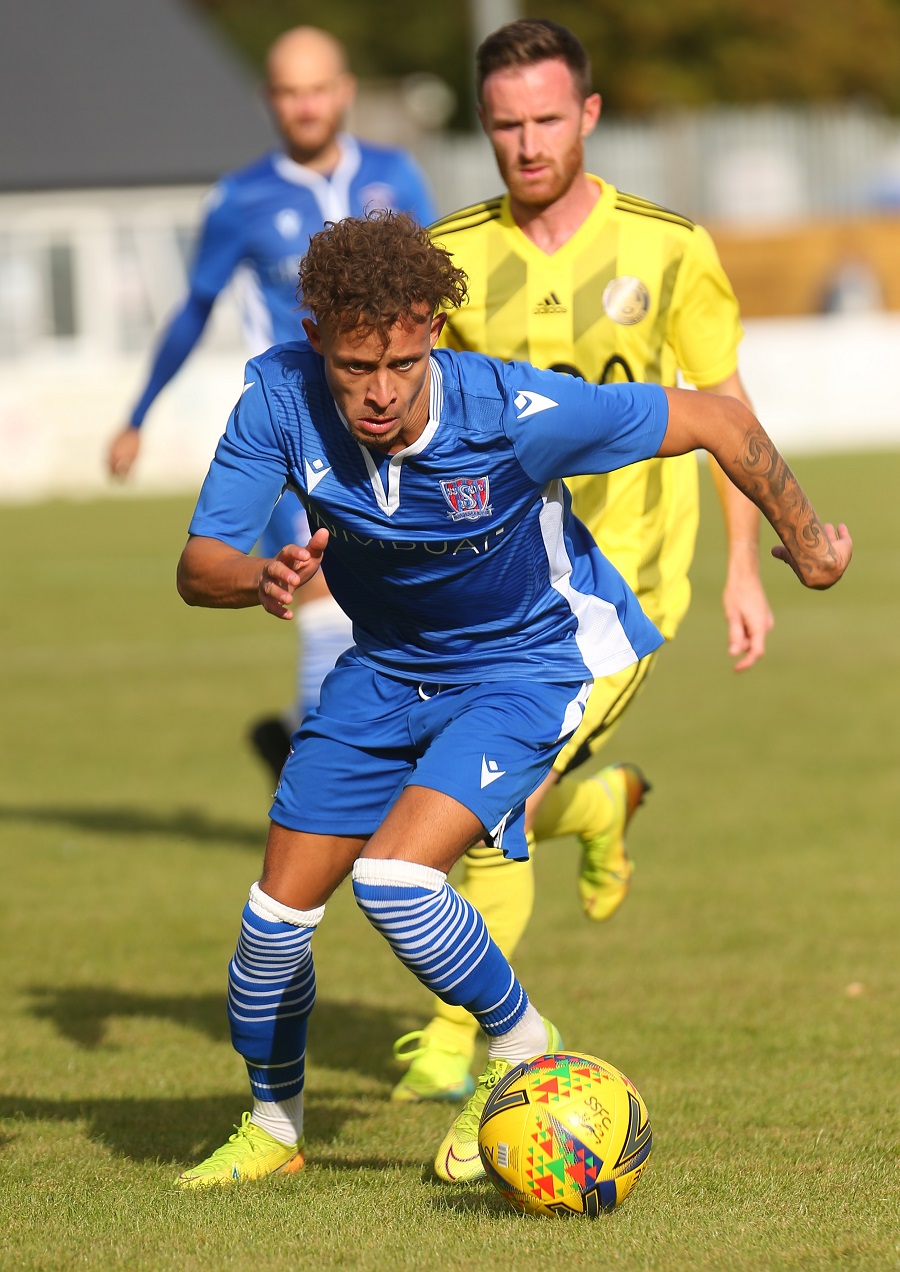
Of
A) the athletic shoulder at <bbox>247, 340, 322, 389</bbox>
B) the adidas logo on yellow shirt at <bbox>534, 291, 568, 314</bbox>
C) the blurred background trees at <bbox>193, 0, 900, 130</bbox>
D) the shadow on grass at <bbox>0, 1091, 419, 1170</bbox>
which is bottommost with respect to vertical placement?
the blurred background trees at <bbox>193, 0, 900, 130</bbox>

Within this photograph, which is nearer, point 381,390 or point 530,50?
point 381,390

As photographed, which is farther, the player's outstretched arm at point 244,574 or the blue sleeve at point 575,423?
the blue sleeve at point 575,423

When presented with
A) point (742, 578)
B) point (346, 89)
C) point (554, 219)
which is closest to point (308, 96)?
point (346, 89)

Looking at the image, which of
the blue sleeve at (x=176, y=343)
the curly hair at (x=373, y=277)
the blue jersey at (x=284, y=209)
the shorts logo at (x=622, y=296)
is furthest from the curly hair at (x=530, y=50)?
the blue sleeve at (x=176, y=343)

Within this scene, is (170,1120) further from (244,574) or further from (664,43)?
(664,43)

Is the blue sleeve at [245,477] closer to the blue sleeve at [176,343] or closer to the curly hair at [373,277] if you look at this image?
the curly hair at [373,277]

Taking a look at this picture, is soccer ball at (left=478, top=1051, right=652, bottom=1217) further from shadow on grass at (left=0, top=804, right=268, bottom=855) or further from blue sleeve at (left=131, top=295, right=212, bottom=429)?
shadow on grass at (left=0, top=804, right=268, bottom=855)

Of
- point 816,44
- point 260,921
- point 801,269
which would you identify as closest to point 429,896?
point 260,921

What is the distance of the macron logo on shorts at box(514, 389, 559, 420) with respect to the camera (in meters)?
4.21

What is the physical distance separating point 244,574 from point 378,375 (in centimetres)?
49

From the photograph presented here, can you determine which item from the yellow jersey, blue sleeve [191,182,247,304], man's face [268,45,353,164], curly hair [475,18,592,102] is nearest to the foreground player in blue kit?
the yellow jersey

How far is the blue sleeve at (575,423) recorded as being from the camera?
422 cm

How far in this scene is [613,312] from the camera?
5.45 m

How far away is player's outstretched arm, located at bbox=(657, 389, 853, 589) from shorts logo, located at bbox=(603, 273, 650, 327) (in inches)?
39.2
